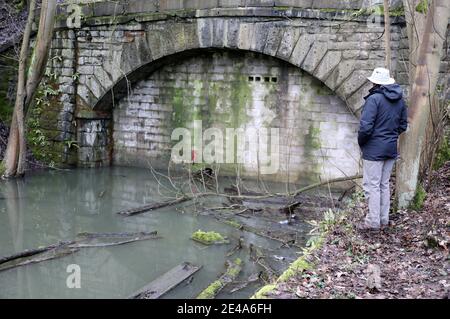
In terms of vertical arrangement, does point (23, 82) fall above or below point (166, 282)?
above

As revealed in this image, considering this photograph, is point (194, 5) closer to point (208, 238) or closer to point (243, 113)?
point (243, 113)

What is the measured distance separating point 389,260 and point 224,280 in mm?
1767

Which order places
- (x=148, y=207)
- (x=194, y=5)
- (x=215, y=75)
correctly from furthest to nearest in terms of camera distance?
(x=215, y=75)
(x=194, y=5)
(x=148, y=207)

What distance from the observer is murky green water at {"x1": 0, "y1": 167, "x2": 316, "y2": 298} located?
18.2 ft

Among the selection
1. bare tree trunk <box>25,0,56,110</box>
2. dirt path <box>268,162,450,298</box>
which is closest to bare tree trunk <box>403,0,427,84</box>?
dirt path <box>268,162,450,298</box>

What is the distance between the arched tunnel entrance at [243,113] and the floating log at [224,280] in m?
3.21

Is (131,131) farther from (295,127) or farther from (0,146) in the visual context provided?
(295,127)

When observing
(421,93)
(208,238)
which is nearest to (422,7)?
(421,93)

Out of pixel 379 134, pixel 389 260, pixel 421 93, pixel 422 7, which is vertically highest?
pixel 422 7

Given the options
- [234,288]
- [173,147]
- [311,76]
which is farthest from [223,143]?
[234,288]

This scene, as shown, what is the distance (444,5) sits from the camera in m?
5.39

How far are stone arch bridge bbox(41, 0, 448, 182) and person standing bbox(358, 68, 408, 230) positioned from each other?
3177mm

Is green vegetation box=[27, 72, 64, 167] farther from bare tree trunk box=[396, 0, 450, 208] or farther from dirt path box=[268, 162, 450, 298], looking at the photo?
bare tree trunk box=[396, 0, 450, 208]

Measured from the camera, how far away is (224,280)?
18.4 ft
